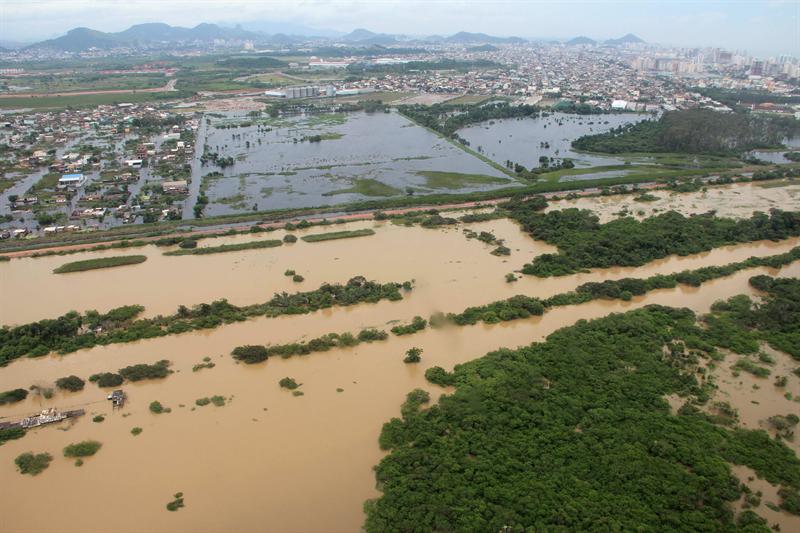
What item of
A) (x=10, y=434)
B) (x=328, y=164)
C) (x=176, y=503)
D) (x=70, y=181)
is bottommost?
(x=176, y=503)

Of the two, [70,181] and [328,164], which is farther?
[328,164]

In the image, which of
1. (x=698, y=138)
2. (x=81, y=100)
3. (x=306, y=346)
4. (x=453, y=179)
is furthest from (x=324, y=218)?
(x=81, y=100)

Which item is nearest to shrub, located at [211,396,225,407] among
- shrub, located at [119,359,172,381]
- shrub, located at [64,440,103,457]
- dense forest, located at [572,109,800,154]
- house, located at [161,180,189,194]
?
shrub, located at [119,359,172,381]

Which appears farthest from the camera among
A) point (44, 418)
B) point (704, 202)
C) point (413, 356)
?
point (704, 202)

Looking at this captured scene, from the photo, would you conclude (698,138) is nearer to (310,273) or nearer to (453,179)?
(453,179)

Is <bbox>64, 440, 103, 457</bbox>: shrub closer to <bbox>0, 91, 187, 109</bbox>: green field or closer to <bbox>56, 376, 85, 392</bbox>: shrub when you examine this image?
<bbox>56, 376, 85, 392</bbox>: shrub
